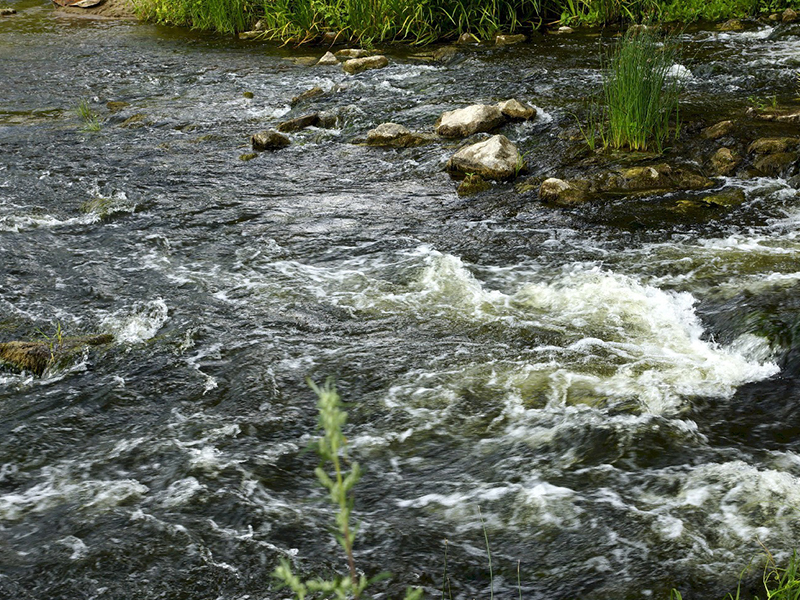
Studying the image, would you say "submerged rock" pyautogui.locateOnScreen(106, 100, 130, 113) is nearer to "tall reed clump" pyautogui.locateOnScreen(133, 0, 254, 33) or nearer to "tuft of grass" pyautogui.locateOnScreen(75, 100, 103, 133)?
"tuft of grass" pyautogui.locateOnScreen(75, 100, 103, 133)

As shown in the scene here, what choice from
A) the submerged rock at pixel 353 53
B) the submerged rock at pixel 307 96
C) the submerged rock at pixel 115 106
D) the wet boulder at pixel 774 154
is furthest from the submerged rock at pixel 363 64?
the wet boulder at pixel 774 154

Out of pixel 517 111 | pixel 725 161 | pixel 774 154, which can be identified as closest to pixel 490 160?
pixel 517 111

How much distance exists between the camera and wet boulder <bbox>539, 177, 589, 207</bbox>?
22.0ft

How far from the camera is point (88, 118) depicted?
10.1 metres

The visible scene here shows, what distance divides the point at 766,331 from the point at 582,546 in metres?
2.07

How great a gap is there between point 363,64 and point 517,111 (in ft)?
12.8

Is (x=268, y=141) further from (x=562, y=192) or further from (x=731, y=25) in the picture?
(x=731, y=25)

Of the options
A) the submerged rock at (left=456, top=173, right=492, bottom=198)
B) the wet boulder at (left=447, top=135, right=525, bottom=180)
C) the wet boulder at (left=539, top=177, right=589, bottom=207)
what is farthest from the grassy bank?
the wet boulder at (left=539, top=177, right=589, bottom=207)

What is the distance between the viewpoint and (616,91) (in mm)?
7301

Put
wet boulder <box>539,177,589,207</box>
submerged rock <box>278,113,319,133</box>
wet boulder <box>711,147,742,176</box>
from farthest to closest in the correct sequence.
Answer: submerged rock <box>278,113,319,133</box>, wet boulder <box>711,147,742,176</box>, wet boulder <box>539,177,589,207</box>

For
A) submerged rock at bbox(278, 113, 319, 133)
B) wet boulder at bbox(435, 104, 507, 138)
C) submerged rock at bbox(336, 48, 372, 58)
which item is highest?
submerged rock at bbox(336, 48, 372, 58)

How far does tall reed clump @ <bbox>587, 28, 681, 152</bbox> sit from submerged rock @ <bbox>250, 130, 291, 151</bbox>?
334 cm

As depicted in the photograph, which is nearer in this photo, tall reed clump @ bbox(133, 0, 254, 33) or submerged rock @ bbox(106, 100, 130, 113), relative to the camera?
submerged rock @ bbox(106, 100, 130, 113)

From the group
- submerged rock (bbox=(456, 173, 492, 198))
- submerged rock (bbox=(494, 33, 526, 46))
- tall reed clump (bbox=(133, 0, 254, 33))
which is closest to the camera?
submerged rock (bbox=(456, 173, 492, 198))
